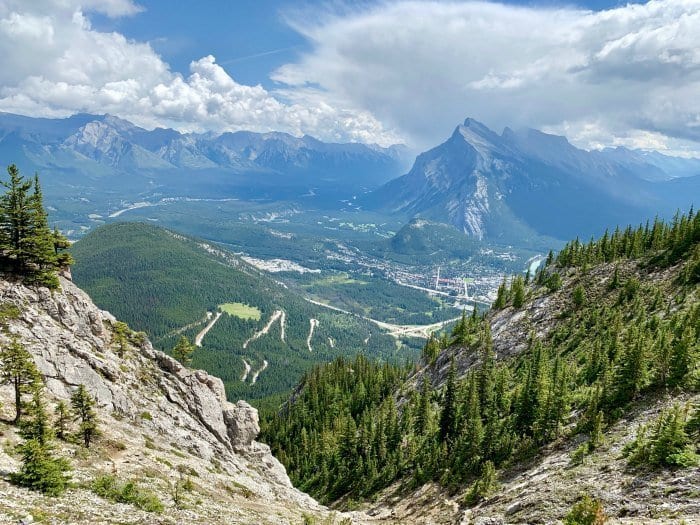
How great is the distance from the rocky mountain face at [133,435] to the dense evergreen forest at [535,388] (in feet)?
64.5

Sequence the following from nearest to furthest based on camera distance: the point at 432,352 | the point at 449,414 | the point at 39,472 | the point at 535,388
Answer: the point at 39,472 < the point at 535,388 < the point at 449,414 < the point at 432,352

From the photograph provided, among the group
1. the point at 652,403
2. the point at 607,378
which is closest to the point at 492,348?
the point at 607,378

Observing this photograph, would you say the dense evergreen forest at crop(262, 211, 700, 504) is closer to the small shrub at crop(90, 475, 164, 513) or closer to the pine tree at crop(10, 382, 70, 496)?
the small shrub at crop(90, 475, 164, 513)

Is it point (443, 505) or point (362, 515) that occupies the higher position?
point (443, 505)

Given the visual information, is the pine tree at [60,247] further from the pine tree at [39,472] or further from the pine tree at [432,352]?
the pine tree at [432,352]

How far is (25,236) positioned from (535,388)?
73492mm

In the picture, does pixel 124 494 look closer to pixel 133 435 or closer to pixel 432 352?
pixel 133 435

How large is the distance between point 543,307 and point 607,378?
51346 mm

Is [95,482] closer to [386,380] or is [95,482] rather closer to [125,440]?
[125,440]

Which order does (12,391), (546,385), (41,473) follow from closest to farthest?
(41,473), (12,391), (546,385)

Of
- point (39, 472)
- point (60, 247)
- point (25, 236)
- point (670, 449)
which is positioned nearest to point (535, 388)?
point (670, 449)

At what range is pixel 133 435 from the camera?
4934cm

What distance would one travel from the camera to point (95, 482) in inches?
1336

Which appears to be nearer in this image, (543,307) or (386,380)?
(543,307)
